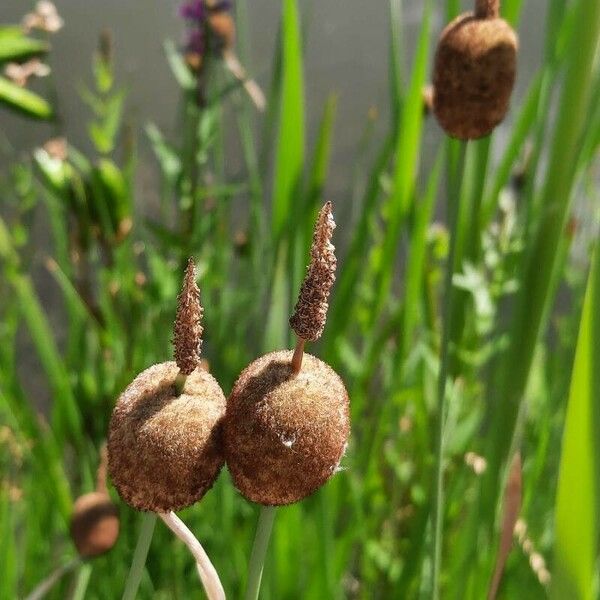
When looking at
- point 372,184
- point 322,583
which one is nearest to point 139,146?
point 372,184

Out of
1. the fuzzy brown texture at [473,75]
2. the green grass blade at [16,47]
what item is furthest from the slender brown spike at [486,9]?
the green grass blade at [16,47]

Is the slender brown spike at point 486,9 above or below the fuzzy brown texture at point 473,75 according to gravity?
above

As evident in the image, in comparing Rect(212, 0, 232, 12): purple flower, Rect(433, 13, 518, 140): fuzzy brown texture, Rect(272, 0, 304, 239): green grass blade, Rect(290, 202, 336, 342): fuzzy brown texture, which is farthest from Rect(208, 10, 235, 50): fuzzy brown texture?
Rect(290, 202, 336, 342): fuzzy brown texture

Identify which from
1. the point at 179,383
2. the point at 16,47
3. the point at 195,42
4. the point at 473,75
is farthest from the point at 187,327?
the point at 195,42

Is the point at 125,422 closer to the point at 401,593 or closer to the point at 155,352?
the point at 401,593

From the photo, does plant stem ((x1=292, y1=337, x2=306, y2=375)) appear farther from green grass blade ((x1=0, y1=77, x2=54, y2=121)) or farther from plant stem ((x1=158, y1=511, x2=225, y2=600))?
green grass blade ((x1=0, y1=77, x2=54, y2=121))

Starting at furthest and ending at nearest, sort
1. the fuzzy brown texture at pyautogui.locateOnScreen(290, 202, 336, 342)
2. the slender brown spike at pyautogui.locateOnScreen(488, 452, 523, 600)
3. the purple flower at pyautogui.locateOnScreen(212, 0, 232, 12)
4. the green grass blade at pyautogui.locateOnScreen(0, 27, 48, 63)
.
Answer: the purple flower at pyautogui.locateOnScreen(212, 0, 232, 12)
the green grass blade at pyautogui.locateOnScreen(0, 27, 48, 63)
the slender brown spike at pyautogui.locateOnScreen(488, 452, 523, 600)
the fuzzy brown texture at pyautogui.locateOnScreen(290, 202, 336, 342)

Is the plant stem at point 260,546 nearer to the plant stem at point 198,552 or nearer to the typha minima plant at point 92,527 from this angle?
the plant stem at point 198,552
